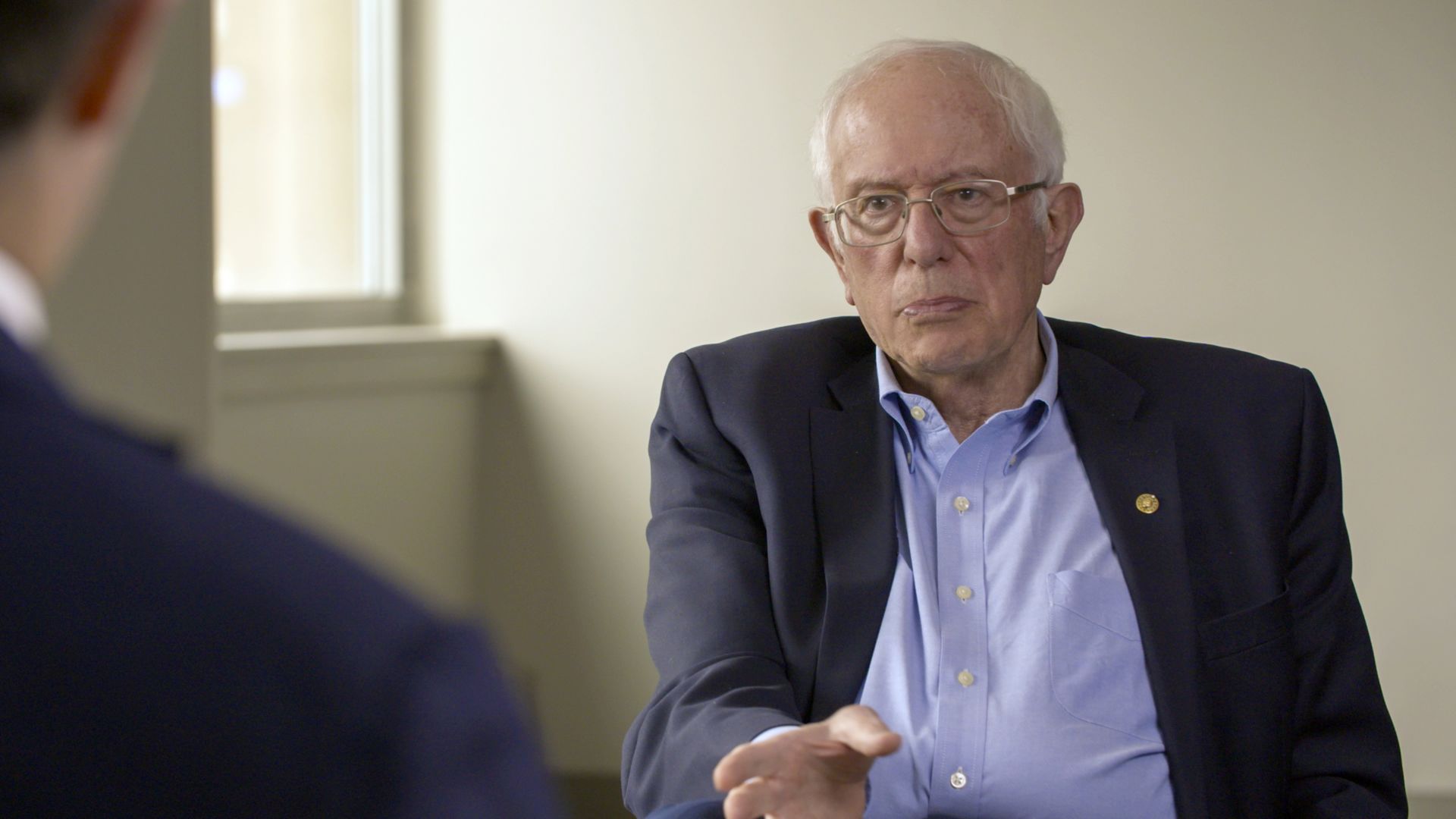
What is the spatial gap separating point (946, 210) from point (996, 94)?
0.16 metres

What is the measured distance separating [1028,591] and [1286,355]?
1.13m

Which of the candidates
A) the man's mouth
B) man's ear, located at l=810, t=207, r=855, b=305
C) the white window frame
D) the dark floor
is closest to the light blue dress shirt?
the man's mouth

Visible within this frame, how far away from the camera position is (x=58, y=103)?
0.42 metres

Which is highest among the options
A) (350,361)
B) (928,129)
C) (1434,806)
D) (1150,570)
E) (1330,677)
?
(928,129)

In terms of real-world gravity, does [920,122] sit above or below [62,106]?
above

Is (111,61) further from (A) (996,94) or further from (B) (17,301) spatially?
(A) (996,94)

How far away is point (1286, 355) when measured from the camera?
8.07 feet

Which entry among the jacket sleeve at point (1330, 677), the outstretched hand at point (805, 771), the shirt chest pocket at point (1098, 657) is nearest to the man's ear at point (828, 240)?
the shirt chest pocket at point (1098, 657)

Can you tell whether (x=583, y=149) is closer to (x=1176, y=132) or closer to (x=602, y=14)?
(x=602, y=14)

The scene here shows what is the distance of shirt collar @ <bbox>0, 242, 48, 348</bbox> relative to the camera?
16.5 inches

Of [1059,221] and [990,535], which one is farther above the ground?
[1059,221]

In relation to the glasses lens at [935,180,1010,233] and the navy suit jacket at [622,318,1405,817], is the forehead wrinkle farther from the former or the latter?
the navy suit jacket at [622,318,1405,817]

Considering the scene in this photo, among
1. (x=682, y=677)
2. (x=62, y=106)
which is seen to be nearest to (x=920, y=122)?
A: (x=682, y=677)

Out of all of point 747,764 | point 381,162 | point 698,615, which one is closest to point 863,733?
point 747,764
